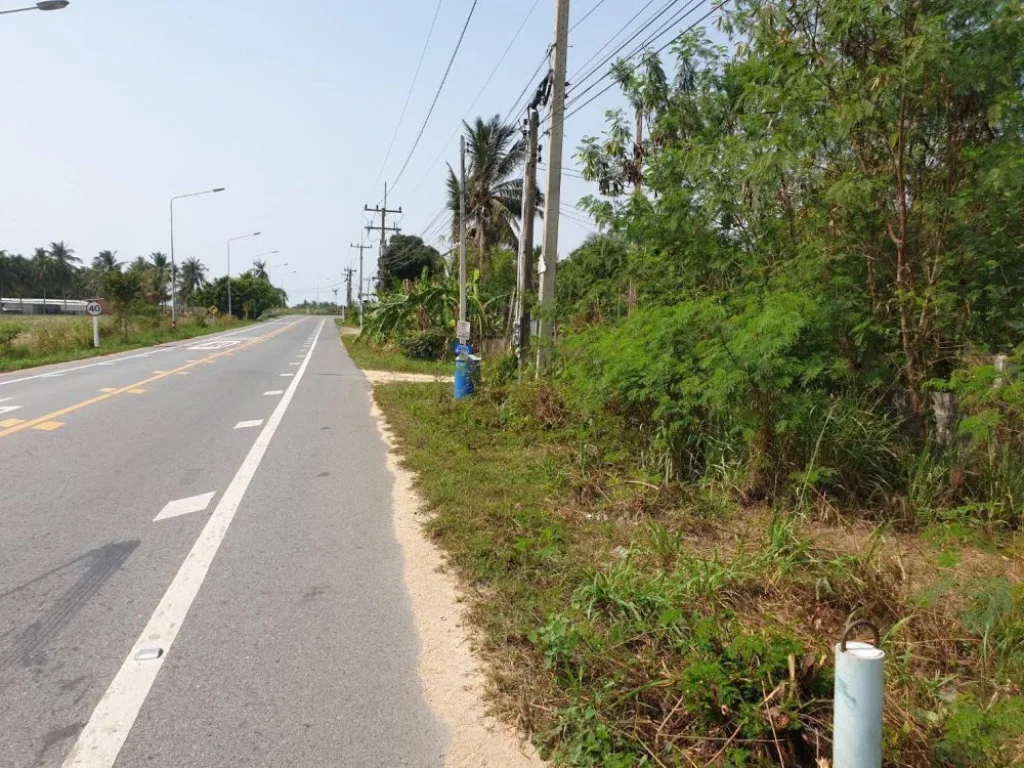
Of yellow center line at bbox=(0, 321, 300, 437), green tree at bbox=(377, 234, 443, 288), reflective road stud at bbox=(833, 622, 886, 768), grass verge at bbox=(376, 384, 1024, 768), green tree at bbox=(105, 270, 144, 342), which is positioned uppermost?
green tree at bbox=(377, 234, 443, 288)

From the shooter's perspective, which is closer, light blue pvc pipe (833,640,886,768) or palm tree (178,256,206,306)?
light blue pvc pipe (833,640,886,768)

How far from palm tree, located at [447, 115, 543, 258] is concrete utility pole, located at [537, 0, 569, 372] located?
21432 mm

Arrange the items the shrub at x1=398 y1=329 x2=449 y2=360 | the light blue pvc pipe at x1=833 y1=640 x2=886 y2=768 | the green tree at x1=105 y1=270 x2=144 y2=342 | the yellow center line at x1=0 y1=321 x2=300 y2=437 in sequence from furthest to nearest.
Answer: the green tree at x1=105 y1=270 x2=144 y2=342, the shrub at x1=398 y1=329 x2=449 y2=360, the yellow center line at x1=0 y1=321 x2=300 y2=437, the light blue pvc pipe at x1=833 y1=640 x2=886 y2=768

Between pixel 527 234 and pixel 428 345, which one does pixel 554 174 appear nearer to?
pixel 527 234

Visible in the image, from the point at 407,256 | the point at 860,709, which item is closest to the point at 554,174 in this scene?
the point at 860,709

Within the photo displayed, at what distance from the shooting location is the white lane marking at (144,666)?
291 cm

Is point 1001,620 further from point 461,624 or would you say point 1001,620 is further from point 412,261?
point 412,261

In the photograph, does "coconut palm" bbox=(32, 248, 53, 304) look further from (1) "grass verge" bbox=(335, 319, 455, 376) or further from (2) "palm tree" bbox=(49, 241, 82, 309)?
(1) "grass verge" bbox=(335, 319, 455, 376)

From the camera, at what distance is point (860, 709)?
7.84 feet

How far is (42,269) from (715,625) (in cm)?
11720

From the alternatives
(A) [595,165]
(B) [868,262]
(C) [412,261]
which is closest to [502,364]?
(A) [595,165]

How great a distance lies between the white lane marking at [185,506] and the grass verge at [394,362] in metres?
12.1

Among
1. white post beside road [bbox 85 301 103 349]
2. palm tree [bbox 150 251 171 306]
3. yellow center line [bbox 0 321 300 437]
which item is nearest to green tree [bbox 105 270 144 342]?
white post beside road [bbox 85 301 103 349]

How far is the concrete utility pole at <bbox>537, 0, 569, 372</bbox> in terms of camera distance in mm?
11808
